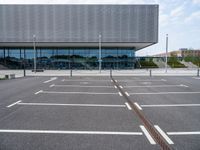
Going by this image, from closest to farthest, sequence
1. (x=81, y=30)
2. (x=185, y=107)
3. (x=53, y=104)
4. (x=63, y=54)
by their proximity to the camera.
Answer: (x=185, y=107), (x=53, y=104), (x=81, y=30), (x=63, y=54)

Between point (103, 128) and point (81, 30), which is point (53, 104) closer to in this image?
point (103, 128)

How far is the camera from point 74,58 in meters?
59.8

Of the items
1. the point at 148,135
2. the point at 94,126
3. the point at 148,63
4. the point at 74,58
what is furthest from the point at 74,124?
the point at 148,63

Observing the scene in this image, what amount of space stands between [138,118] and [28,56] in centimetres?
5720

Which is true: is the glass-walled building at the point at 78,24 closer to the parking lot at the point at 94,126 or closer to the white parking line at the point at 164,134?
the parking lot at the point at 94,126

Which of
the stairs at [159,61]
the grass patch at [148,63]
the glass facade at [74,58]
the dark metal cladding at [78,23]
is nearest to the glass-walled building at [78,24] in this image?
the dark metal cladding at [78,23]

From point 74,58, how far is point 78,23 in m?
10.1

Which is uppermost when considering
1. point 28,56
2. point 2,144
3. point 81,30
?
point 81,30

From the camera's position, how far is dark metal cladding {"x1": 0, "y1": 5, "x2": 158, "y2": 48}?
5269 centimetres

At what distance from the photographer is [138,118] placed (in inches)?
286

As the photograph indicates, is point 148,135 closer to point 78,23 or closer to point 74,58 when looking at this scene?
point 78,23

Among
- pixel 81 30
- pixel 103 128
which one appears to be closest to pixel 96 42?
pixel 81 30

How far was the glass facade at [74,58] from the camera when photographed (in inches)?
2347

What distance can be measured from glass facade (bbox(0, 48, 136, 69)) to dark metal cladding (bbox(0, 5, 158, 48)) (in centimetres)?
752
